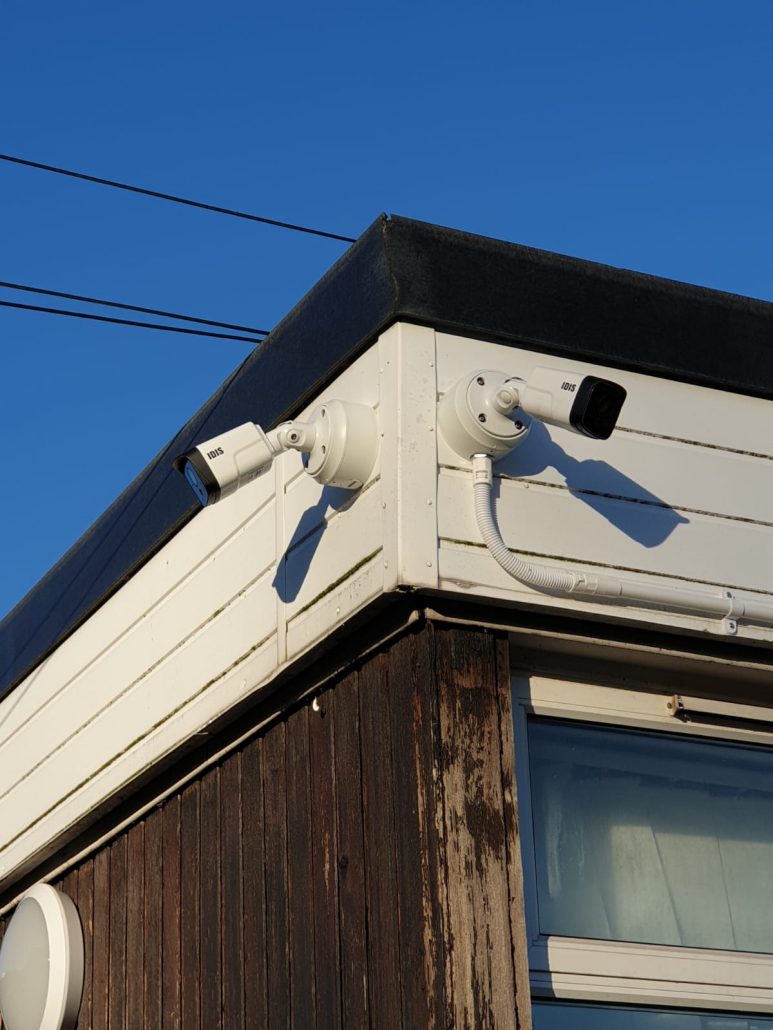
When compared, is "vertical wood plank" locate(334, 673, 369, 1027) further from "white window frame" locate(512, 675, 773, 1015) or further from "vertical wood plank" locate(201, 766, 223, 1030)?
"vertical wood plank" locate(201, 766, 223, 1030)

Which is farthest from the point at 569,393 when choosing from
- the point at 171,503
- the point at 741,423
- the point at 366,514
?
the point at 171,503

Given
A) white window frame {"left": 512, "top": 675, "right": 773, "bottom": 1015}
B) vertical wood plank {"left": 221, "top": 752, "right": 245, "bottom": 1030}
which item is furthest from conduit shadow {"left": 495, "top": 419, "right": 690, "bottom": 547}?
vertical wood plank {"left": 221, "top": 752, "right": 245, "bottom": 1030}

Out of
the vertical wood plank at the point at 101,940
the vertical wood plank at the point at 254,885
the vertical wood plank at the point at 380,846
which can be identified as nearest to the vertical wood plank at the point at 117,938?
the vertical wood plank at the point at 101,940

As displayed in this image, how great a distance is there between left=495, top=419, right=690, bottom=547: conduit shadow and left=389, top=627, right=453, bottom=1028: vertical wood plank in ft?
1.73

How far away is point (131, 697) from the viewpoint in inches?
204

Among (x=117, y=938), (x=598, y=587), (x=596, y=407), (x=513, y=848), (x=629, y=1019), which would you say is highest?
(x=596, y=407)

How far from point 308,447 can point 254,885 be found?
1.19 m

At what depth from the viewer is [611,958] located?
374 centimetres

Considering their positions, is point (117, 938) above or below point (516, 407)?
below

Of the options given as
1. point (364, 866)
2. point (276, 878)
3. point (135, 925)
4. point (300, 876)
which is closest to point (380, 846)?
point (364, 866)

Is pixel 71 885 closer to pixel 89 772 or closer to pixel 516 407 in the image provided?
pixel 89 772

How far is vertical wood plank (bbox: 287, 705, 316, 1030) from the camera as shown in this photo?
3.92m

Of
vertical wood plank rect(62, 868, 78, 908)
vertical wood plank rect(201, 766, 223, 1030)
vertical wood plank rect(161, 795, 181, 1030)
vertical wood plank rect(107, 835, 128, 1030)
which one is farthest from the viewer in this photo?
vertical wood plank rect(62, 868, 78, 908)

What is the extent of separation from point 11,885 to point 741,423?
3.31m
